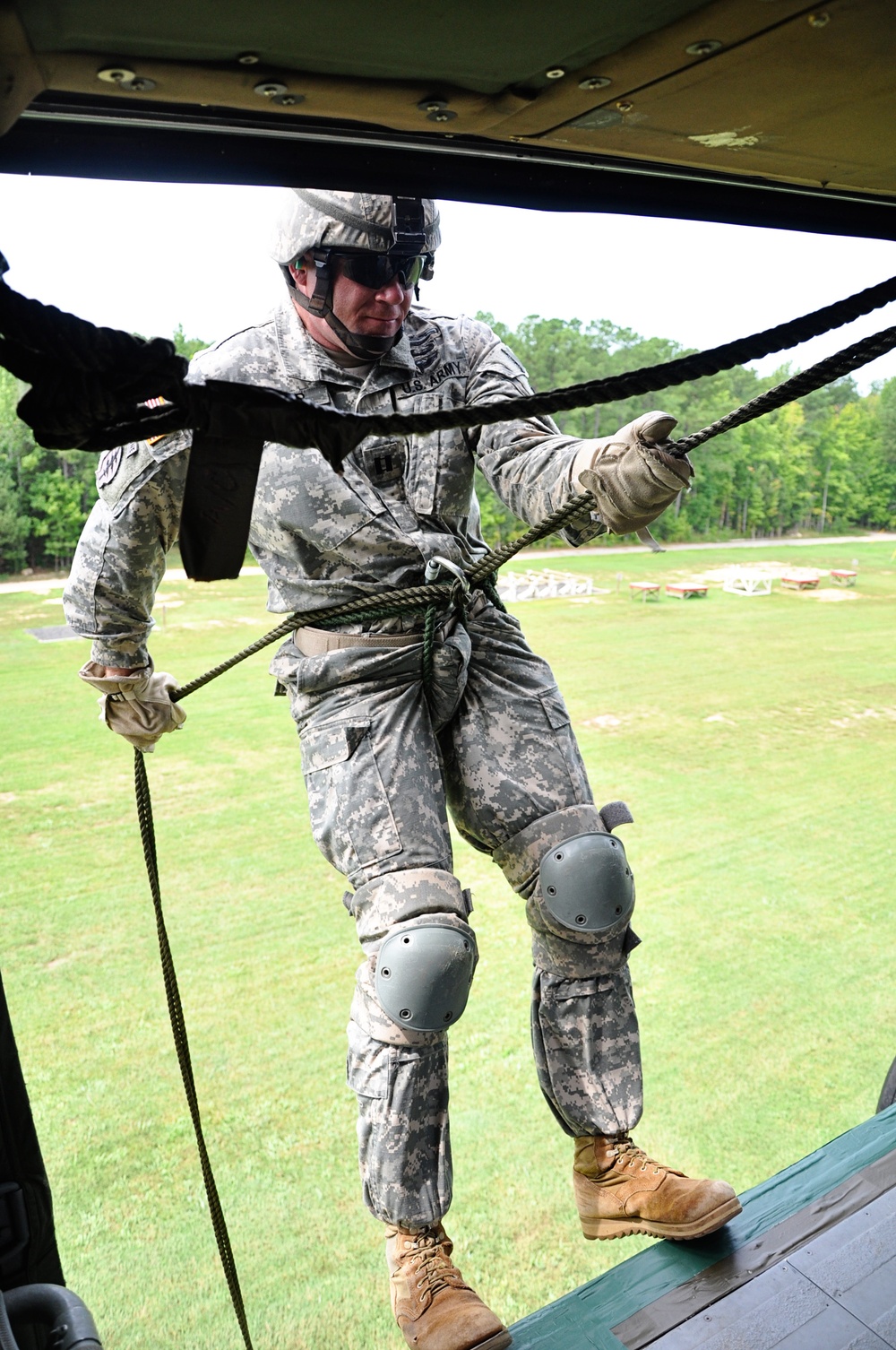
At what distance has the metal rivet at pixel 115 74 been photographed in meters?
0.70

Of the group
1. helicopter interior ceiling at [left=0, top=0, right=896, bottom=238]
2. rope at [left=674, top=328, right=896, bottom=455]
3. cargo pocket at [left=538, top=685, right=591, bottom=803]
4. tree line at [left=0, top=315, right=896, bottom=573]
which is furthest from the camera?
tree line at [left=0, top=315, right=896, bottom=573]

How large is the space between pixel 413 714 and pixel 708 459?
692cm

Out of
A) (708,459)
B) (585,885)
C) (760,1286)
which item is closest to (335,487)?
(585,885)

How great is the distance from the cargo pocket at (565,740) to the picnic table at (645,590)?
9.10m

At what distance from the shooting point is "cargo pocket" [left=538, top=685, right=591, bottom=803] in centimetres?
158

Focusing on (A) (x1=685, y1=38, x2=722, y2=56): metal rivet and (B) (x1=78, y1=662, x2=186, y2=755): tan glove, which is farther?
(B) (x1=78, y1=662, x2=186, y2=755): tan glove

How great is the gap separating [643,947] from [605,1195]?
10.3 ft

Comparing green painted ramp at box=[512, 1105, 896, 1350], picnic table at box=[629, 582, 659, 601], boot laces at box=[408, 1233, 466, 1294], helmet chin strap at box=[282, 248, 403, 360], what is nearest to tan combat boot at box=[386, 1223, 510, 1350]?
boot laces at box=[408, 1233, 466, 1294]

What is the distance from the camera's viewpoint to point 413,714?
153 centimetres

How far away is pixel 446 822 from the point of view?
1487 millimetres

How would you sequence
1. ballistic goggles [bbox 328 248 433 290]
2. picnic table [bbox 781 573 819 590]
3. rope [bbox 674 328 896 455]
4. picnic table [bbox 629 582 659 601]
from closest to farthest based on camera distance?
rope [bbox 674 328 896 455], ballistic goggles [bbox 328 248 433 290], picnic table [bbox 629 582 659 601], picnic table [bbox 781 573 819 590]

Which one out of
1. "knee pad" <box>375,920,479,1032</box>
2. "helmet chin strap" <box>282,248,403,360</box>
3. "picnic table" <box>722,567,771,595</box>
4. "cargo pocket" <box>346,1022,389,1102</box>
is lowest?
"picnic table" <box>722,567,771,595</box>

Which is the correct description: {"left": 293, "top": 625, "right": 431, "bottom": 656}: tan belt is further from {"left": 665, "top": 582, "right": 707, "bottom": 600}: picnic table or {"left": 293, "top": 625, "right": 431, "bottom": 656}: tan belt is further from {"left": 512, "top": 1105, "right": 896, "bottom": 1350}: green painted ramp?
{"left": 665, "top": 582, "right": 707, "bottom": 600}: picnic table

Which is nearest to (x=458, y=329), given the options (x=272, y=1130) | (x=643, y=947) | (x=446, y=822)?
(x=446, y=822)
